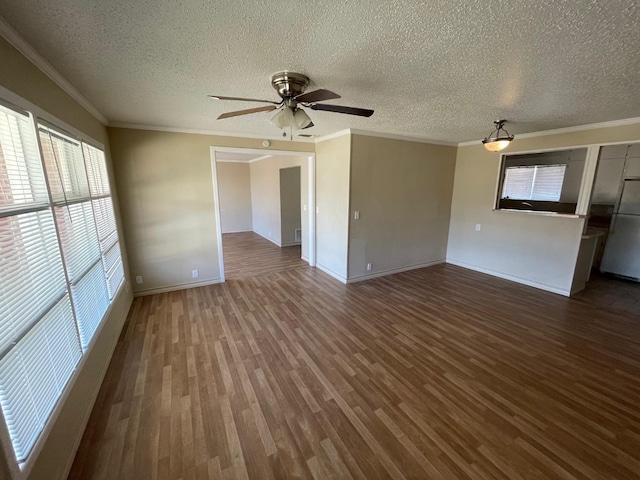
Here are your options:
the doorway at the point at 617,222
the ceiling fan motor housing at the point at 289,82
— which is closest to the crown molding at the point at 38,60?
the ceiling fan motor housing at the point at 289,82

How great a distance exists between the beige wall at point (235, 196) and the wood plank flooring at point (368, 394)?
5509 mm

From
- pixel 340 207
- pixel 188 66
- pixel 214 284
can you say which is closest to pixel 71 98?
pixel 188 66

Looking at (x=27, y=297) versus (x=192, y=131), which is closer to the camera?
(x=27, y=297)

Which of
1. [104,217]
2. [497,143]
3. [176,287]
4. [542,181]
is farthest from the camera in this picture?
[542,181]

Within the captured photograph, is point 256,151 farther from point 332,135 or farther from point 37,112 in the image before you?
point 37,112

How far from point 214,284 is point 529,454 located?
4151mm

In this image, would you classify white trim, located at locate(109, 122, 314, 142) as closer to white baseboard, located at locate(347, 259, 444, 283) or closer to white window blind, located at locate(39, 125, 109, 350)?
white window blind, located at locate(39, 125, 109, 350)

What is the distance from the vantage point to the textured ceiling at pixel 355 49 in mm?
1195

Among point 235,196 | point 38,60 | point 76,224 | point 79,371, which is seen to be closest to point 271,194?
point 235,196

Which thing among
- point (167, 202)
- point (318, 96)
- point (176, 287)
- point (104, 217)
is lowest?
point (176, 287)

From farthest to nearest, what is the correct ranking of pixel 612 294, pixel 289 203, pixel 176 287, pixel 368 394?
pixel 289 203, pixel 176 287, pixel 612 294, pixel 368 394

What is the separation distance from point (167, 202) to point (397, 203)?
3749 millimetres

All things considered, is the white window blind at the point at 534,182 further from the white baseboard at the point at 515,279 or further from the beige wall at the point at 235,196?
the beige wall at the point at 235,196

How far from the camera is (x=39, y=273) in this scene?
4.75ft
